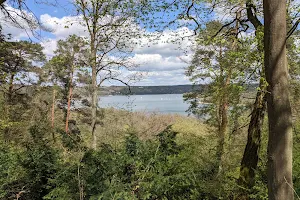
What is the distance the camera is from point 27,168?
5.16m

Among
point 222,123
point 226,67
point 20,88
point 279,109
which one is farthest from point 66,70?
point 279,109

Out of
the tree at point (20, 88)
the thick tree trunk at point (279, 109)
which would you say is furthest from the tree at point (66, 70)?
the thick tree trunk at point (279, 109)

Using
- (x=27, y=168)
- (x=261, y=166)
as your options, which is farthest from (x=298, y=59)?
(x=27, y=168)

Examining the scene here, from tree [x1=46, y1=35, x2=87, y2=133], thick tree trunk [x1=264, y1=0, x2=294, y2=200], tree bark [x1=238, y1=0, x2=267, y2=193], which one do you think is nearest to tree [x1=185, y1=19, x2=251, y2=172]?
tree bark [x1=238, y1=0, x2=267, y2=193]

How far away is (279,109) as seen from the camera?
8.82 feet

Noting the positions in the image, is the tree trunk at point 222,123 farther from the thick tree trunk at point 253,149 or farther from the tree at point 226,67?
the thick tree trunk at point 253,149

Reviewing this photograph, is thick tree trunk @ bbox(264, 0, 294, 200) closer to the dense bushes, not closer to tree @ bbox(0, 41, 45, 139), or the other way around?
the dense bushes

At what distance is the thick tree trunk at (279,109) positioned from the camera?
105 inches

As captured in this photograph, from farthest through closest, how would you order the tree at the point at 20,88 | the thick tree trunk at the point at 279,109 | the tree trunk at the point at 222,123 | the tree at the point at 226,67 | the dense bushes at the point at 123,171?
the tree at the point at 20,88 → the tree trunk at the point at 222,123 → the tree at the point at 226,67 → the dense bushes at the point at 123,171 → the thick tree trunk at the point at 279,109

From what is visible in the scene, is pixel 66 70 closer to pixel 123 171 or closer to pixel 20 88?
pixel 20 88

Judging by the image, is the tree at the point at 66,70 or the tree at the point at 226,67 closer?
the tree at the point at 226,67

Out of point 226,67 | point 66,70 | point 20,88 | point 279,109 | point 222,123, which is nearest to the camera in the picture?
point 279,109

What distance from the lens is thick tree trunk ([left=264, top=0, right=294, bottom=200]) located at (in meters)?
2.67

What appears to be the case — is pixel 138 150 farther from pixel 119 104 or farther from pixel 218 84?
pixel 119 104
